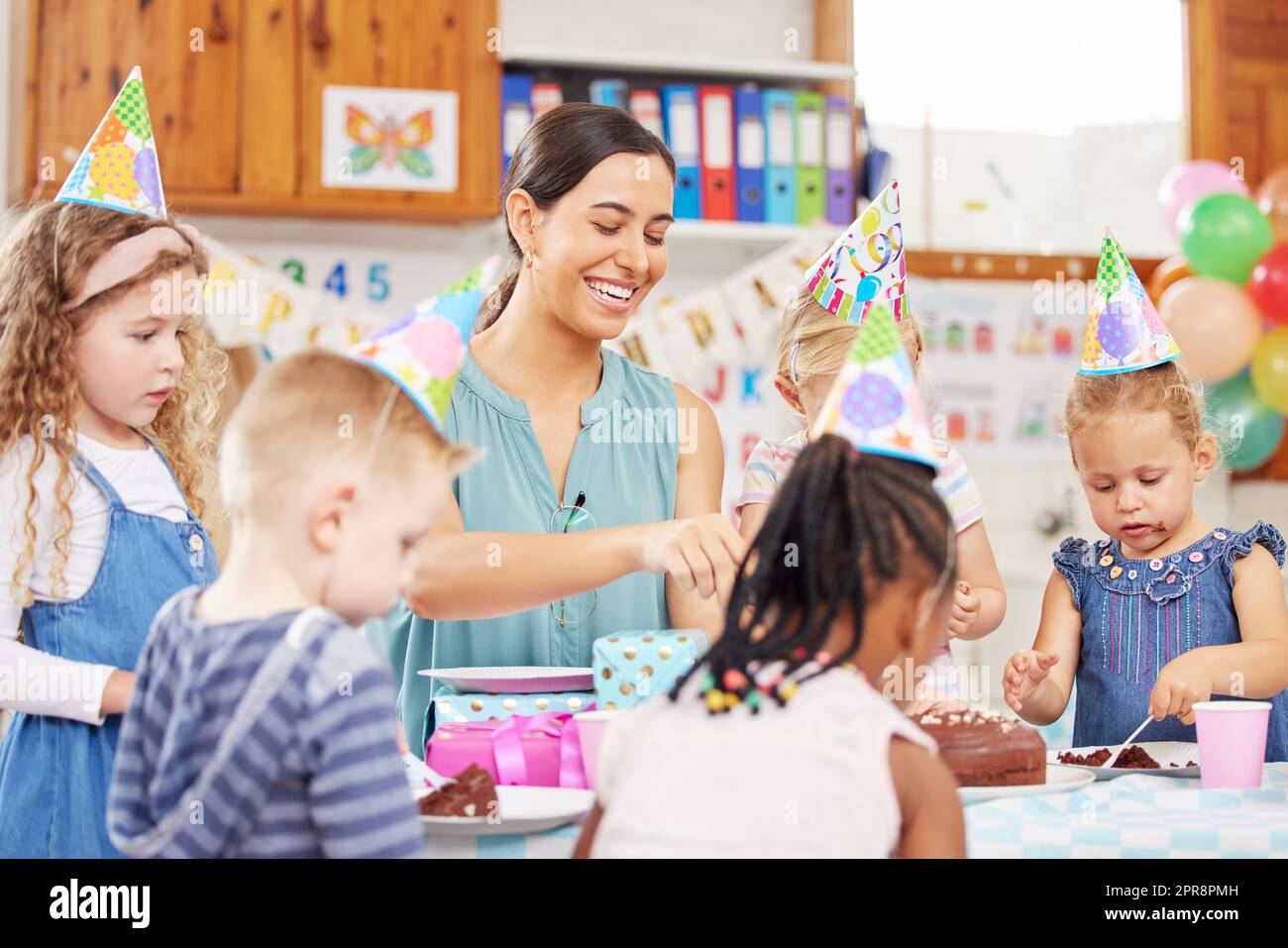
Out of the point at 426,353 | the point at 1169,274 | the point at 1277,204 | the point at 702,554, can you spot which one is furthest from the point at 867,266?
the point at 1169,274

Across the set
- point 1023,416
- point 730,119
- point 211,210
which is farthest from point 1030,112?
point 211,210

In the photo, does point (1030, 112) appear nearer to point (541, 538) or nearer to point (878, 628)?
point (541, 538)

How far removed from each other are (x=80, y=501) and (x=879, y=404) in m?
0.77

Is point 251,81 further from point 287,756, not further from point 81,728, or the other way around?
point 287,756

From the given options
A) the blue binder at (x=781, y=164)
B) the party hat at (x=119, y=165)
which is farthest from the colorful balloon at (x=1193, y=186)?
the party hat at (x=119, y=165)

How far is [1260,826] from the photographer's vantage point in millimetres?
992

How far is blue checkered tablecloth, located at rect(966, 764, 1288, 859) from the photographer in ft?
3.15

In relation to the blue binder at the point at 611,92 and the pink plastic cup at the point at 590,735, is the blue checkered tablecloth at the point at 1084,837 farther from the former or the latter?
the blue binder at the point at 611,92

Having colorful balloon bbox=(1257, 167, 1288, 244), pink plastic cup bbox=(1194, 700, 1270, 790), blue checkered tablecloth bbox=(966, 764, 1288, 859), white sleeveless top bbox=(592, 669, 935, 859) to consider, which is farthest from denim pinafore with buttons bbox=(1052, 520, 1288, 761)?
colorful balloon bbox=(1257, 167, 1288, 244)

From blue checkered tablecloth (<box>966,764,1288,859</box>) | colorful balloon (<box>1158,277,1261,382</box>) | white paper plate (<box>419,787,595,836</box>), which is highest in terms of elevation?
colorful balloon (<box>1158,277,1261,382</box>)

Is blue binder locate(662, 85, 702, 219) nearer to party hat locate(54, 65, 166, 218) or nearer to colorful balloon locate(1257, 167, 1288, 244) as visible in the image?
colorful balloon locate(1257, 167, 1288, 244)

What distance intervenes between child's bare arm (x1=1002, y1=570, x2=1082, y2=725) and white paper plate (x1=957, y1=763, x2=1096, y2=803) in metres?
0.26

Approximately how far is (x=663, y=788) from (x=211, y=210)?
281 cm
